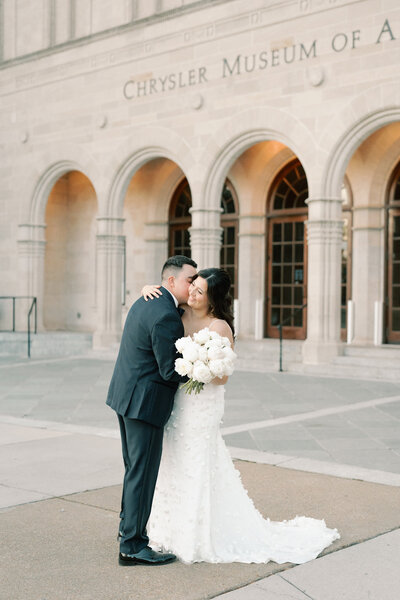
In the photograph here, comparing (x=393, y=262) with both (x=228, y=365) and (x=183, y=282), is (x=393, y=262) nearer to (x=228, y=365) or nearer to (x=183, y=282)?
(x=183, y=282)

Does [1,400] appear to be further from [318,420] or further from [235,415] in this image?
[318,420]

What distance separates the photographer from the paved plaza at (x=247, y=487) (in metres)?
4.06

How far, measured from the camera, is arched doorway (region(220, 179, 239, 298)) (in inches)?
790

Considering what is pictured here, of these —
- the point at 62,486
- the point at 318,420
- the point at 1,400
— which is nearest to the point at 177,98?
the point at 1,400

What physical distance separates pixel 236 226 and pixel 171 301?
51.5ft

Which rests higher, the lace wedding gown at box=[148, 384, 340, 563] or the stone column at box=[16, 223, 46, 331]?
the stone column at box=[16, 223, 46, 331]

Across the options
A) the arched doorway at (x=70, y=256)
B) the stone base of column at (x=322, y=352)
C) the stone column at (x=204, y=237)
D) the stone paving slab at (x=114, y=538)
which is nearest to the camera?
the stone paving slab at (x=114, y=538)

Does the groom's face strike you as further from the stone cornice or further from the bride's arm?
the stone cornice

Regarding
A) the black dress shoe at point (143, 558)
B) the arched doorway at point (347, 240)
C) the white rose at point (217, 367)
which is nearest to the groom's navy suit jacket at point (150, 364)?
the white rose at point (217, 367)

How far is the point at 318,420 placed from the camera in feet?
31.4

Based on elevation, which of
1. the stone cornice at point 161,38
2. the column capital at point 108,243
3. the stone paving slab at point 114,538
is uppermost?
the stone cornice at point 161,38

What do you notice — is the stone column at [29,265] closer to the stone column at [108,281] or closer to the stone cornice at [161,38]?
the stone column at [108,281]

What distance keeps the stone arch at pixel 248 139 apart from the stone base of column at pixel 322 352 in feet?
11.7

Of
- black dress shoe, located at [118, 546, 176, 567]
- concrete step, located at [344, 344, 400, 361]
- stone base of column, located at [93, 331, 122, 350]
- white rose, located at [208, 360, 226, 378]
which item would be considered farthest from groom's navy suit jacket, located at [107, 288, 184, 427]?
stone base of column, located at [93, 331, 122, 350]
